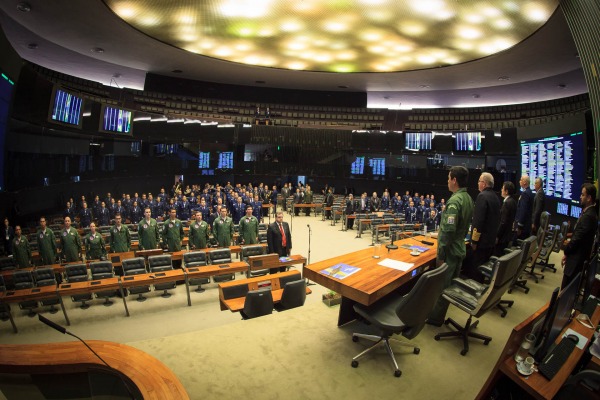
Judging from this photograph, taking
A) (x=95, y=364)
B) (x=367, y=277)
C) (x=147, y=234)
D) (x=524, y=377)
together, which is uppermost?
(x=367, y=277)

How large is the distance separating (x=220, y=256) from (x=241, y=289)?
269 centimetres

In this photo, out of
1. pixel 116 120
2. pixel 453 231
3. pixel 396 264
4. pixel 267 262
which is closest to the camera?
pixel 453 231

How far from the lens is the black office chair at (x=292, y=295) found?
5.17 metres

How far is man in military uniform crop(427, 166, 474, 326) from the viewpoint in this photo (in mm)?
3619

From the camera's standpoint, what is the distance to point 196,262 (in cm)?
790

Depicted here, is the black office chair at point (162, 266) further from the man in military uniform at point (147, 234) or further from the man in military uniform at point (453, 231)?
the man in military uniform at point (453, 231)

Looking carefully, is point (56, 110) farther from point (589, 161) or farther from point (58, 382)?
point (589, 161)

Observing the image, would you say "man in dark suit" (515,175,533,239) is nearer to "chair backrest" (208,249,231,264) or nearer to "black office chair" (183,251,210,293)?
"chair backrest" (208,249,231,264)

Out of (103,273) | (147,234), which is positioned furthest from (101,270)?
(147,234)

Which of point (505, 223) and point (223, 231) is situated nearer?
point (505, 223)

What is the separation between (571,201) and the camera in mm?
8859

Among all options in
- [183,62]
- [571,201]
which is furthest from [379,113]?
[571,201]

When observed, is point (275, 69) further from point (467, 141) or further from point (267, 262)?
Result: point (267, 262)

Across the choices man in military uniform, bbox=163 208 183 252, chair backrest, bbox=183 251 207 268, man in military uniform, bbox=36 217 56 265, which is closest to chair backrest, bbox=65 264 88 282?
man in military uniform, bbox=36 217 56 265
